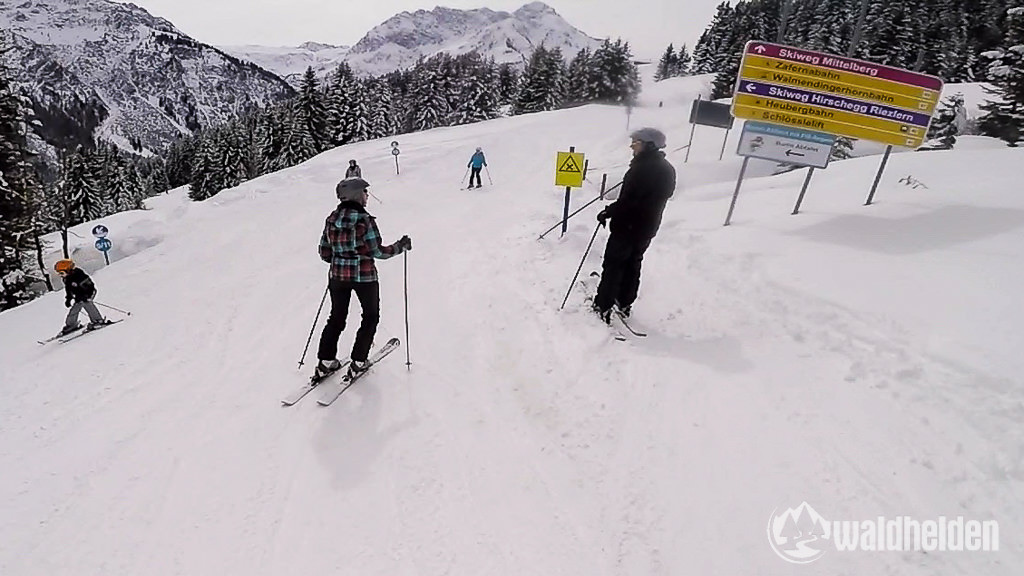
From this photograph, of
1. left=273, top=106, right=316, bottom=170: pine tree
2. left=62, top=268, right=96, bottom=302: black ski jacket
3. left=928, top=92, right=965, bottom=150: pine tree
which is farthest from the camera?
left=273, top=106, right=316, bottom=170: pine tree

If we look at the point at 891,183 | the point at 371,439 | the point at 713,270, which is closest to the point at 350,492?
the point at 371,439

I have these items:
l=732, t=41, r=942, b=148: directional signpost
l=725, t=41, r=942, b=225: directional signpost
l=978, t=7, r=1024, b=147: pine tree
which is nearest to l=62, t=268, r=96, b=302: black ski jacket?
l=725, t=41, r=942, b=225: directional signpost

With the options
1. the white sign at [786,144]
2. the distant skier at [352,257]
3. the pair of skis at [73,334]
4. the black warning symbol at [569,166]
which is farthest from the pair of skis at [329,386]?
the white sign at [786,144]

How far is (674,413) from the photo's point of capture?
16.6 ft

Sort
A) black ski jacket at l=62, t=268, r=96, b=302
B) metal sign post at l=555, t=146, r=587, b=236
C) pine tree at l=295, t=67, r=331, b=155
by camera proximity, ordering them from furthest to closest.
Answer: pine tree at l=295, t=67, r=331, b=155, metal sign post at l=555, t=146, r=587, b=236, black ski jacket at l=62, t=268, r=96, b=302

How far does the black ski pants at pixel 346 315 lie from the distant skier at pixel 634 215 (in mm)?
3049

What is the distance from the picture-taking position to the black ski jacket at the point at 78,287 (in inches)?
368

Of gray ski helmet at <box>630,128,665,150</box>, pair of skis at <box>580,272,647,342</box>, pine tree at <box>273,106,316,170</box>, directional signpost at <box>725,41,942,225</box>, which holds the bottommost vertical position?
pine tree at <box>273,106,316,170</box>

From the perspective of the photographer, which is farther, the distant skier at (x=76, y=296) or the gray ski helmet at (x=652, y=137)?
the distant skier at (x=76, y=296)

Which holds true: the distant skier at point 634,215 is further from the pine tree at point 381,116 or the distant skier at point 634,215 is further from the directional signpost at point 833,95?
the pine tree at point 381,116

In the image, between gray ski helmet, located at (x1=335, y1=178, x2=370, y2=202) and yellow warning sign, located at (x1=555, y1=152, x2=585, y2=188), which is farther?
yellow warning sign, located at (x1=555, y1=152, x2=585, y2=188)

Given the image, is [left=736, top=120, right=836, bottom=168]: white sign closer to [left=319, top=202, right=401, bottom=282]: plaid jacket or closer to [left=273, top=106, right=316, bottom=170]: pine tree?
[left=319, top=202, right=401, bottom=282]: plaid jacket

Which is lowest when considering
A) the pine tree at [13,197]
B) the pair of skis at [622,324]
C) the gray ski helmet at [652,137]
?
the pine tree at [13,197]

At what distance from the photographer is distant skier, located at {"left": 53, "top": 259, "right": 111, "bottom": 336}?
9.23 meters
